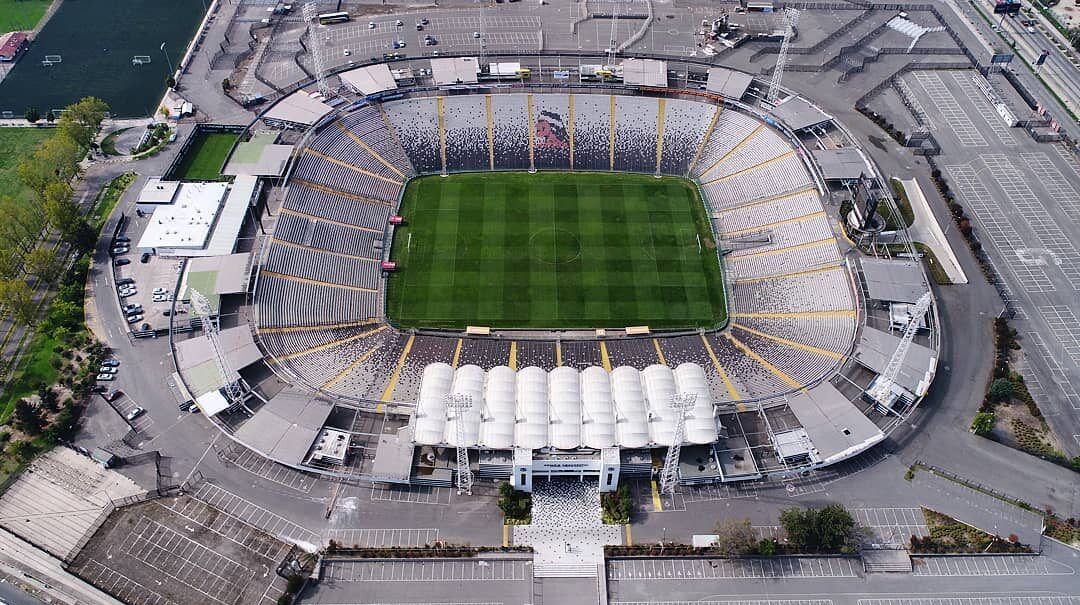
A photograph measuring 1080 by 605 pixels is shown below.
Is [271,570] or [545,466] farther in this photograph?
[545,466]

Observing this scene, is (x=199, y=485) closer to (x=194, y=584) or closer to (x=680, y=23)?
(x=194, y=584)

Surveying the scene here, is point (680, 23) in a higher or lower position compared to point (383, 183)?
higher

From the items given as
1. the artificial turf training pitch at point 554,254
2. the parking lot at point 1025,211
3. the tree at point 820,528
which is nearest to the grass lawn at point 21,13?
the artificial turf training pitch at point 554,254

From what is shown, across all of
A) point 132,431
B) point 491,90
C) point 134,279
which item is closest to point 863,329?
point 491,90

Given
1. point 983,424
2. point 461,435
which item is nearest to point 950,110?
point 983,424

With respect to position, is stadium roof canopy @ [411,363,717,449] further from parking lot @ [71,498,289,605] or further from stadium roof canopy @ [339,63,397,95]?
stadium roof canopy @ [339,63,397,95]

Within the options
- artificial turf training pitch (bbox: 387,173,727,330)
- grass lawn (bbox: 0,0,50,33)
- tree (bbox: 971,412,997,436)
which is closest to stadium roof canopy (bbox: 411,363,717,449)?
artificial turf training pitch (bbox: 387,173,727,330)

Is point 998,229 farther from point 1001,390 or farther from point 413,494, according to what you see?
point 413,494
